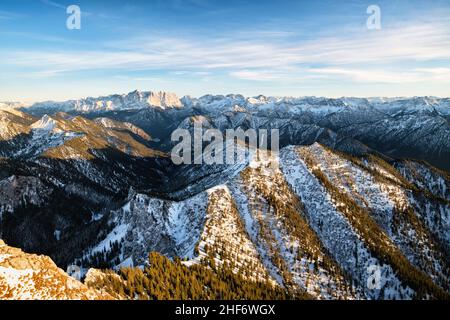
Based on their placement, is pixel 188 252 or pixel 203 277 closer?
pixel 203 277

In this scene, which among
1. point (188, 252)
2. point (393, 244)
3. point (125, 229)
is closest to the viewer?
point (188, 252)

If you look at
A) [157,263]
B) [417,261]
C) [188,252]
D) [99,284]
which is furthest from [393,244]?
[99,284]

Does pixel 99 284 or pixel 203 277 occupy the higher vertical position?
pixel 99 284
